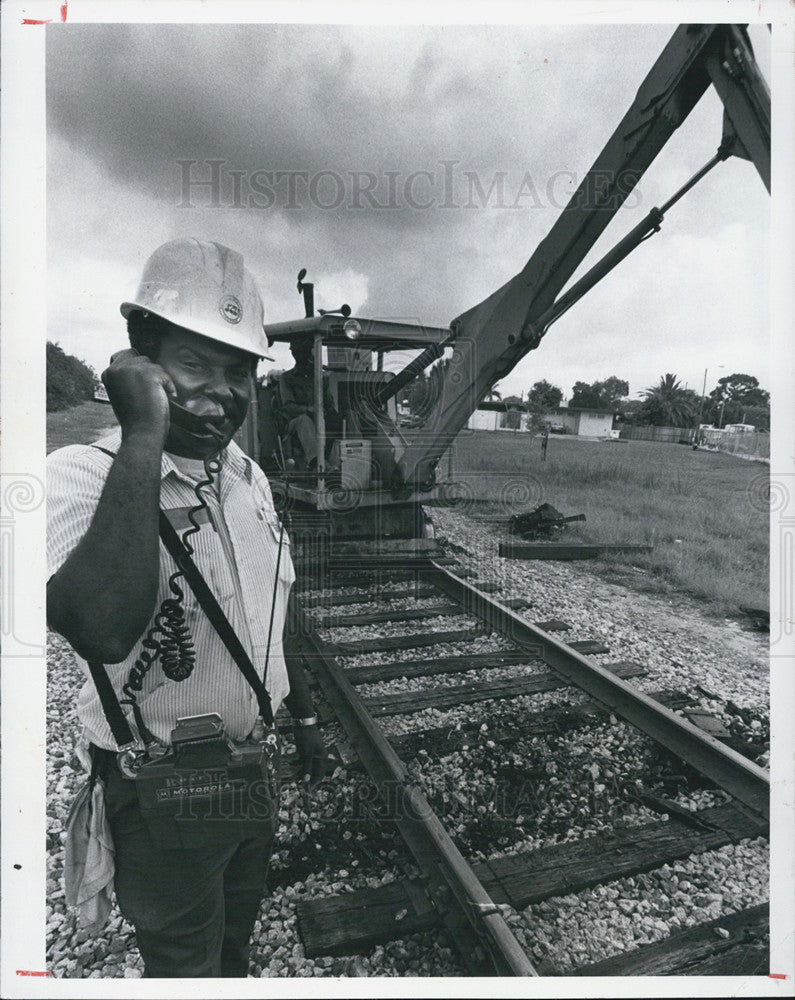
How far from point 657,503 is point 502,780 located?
11.5m

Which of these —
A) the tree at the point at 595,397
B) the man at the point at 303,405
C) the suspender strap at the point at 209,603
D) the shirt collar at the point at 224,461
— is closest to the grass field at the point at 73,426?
the shirt collar at the point at 224,461

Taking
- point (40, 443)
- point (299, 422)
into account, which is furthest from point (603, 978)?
point (299, 422)

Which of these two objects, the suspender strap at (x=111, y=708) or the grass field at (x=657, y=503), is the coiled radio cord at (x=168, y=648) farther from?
the grass field at (x=657, y=503)

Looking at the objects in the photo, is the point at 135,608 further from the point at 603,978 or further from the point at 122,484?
the point at 603,978

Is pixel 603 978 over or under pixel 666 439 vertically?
under

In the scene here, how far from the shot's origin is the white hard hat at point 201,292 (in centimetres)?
138

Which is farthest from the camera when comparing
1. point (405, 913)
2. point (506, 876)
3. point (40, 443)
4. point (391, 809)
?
point (391, 809)

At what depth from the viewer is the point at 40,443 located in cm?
179

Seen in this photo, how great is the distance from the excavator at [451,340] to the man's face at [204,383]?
0.34 meters

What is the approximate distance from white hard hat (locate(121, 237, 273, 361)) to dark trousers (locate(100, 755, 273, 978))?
1.09 metres

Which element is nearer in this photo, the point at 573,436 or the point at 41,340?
the point at 41,340

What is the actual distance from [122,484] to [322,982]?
1704 mm

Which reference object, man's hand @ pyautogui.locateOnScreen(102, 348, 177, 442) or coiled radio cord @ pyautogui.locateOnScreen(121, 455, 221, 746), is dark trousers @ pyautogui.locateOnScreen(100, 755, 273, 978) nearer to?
coiled radio cord @ pyautogui.locateOnScreen(121, 455, 221, 746)

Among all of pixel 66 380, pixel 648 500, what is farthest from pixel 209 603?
pixel 648 500
